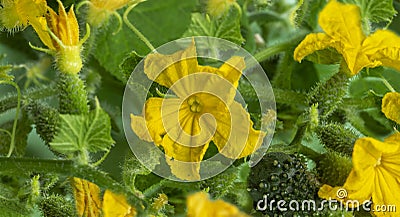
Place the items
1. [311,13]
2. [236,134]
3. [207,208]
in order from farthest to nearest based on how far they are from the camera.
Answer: [311,13], [236,134], [207,208]

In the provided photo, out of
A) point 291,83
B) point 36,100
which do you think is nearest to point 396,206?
point 291,83

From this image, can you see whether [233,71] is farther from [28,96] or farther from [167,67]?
[28,96]

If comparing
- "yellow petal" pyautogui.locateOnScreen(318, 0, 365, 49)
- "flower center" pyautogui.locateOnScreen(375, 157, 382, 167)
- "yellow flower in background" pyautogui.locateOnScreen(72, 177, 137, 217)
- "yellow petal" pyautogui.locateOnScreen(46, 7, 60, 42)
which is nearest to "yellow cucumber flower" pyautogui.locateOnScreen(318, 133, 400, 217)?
"flower center" pyautogui.locateOnScreen(375, 157, 382, 167)

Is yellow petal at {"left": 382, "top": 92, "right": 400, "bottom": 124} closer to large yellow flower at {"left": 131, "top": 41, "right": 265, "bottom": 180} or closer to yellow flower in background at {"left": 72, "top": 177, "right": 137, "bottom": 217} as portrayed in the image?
large yellow flower at {"left": 131, "top": 41, "right": 265, "bottom": 180}

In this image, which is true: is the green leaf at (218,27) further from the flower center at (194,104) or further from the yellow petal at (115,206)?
the yellow petal at (115,206)

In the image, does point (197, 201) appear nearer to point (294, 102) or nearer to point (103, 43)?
point (294, 102)

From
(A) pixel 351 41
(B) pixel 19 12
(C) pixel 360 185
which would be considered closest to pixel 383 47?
(A) pixel 351 41

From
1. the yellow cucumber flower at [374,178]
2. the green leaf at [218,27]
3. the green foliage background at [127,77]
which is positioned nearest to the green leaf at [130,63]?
the green foliage background at [127,77]
